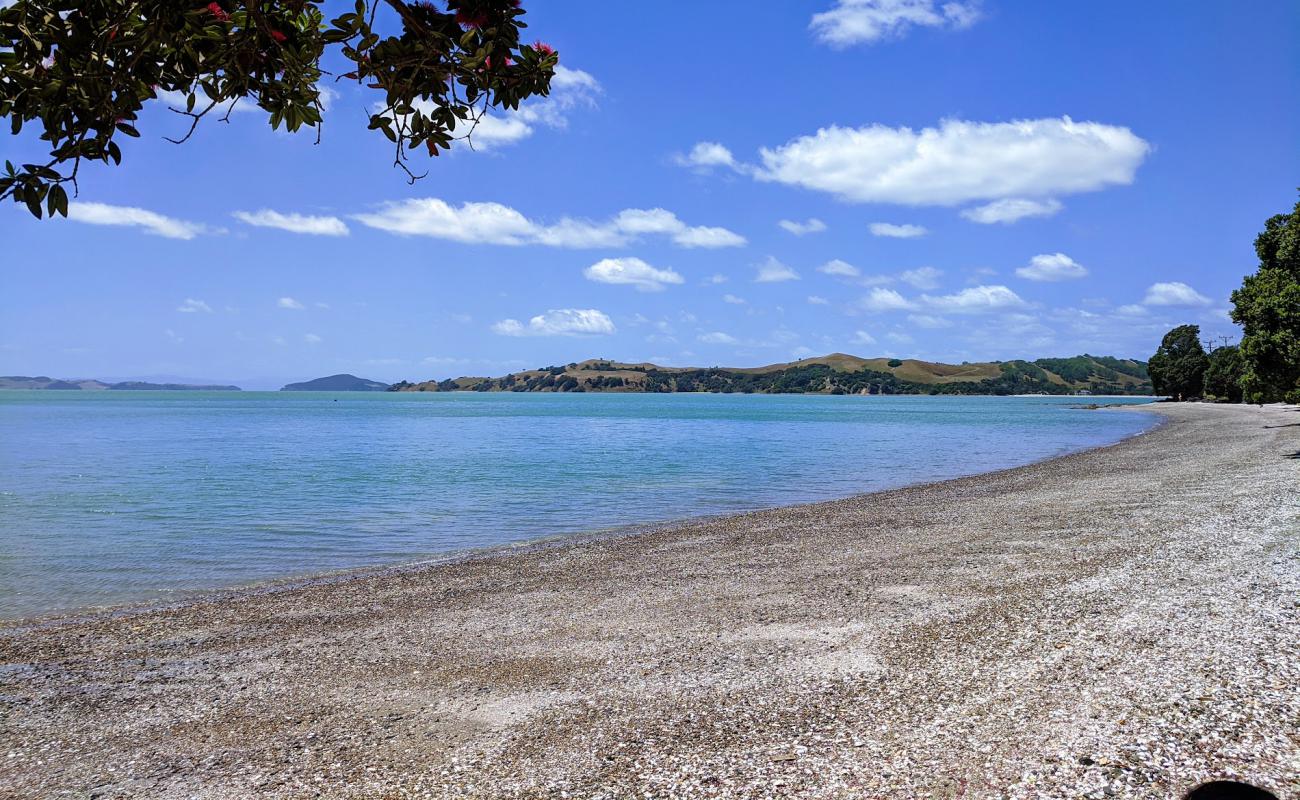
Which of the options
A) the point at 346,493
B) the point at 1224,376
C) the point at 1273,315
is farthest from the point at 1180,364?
the point at 346,493

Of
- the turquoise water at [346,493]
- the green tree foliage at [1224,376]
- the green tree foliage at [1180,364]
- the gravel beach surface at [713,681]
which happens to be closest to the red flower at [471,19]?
the gravel beach surface at [713,681]

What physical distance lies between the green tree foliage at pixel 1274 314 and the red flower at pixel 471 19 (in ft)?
116

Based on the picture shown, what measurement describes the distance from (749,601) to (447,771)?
6.46m

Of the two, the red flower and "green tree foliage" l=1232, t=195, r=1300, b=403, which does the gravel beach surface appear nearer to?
the red flower

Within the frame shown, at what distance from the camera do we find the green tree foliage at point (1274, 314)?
2989cm

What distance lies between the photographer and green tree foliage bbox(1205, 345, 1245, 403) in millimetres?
113875

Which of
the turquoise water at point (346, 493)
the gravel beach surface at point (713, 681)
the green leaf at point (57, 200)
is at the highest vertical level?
the green leaf at point (57, 200)

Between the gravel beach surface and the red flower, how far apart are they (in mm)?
5259

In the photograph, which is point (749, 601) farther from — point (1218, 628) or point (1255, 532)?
point (1255, 532)

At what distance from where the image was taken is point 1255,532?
47.2ft

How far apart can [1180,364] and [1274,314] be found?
129 meters

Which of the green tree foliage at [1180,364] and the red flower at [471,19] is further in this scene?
the green tree foliage at [1180,364]

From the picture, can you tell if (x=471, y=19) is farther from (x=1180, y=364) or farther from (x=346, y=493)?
(x=1180, y=364)

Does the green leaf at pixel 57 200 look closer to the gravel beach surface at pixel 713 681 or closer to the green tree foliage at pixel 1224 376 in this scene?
the gravel beach surface at pixel 713 681
